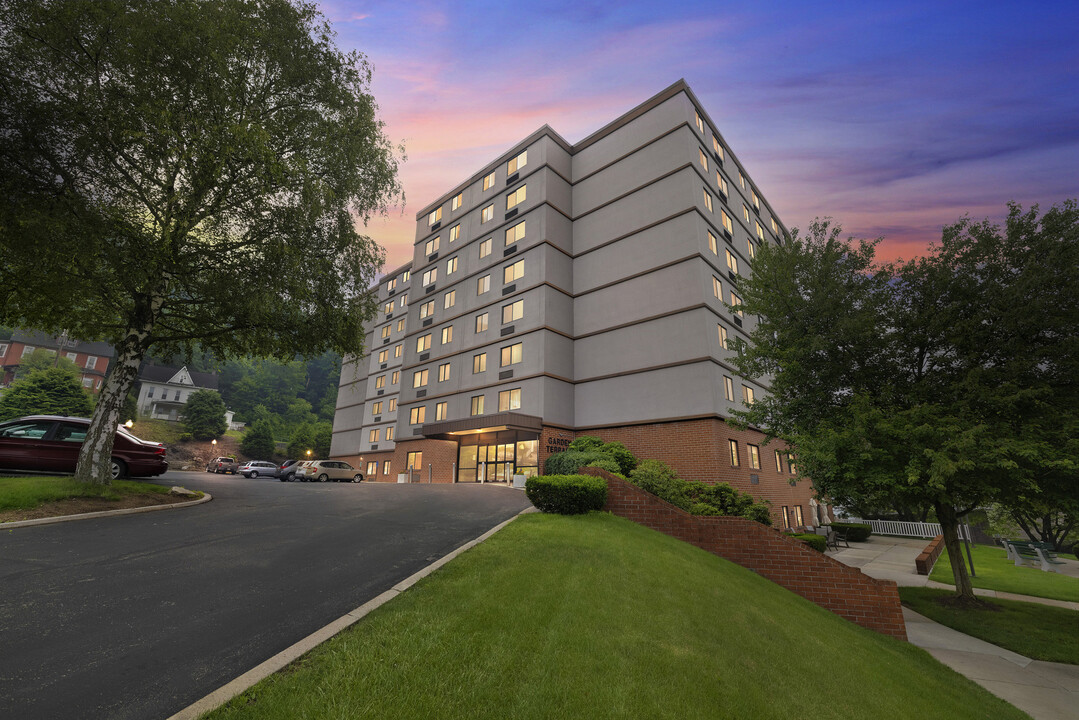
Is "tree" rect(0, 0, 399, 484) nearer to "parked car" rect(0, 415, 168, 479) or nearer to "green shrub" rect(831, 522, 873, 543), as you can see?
"parked car" rect(0, 415, 168, 479)

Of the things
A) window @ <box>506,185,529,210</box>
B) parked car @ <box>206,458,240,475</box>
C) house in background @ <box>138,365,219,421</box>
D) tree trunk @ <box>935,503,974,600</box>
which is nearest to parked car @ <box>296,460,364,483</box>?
parked car @ <box>206,458,240,475</box>

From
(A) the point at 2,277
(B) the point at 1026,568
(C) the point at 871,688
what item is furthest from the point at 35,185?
(B) the point at 1026,568

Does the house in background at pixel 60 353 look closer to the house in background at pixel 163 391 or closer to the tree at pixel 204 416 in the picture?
the house in background at pixel 163 391

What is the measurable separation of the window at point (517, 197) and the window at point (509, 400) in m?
14.3

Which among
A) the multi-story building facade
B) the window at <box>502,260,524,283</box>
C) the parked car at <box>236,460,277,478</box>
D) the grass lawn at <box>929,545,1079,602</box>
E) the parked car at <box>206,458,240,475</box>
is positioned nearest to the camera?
the grass lawn at <box>929,545,1079,602</box>

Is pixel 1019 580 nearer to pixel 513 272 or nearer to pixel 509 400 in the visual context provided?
pixel 509 400

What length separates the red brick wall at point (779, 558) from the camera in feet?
36.9

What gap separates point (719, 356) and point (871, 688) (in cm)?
1961

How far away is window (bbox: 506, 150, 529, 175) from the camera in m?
34.5

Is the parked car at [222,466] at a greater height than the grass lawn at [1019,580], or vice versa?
the parked car at [222,466]

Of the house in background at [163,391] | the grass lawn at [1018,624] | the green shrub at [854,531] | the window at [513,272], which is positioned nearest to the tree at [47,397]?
the house in background at [163,391]

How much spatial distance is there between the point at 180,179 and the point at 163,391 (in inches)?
3172

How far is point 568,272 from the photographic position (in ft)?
105

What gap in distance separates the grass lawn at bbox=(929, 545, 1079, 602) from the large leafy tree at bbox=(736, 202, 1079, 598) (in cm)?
642
